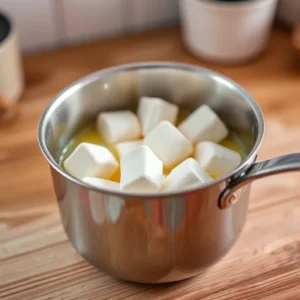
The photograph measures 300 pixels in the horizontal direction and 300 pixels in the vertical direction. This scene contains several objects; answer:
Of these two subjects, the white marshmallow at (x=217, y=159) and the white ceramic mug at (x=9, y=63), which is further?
the white ceramic mug at (x=9, y=63)

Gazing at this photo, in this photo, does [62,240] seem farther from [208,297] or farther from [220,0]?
[220,0]

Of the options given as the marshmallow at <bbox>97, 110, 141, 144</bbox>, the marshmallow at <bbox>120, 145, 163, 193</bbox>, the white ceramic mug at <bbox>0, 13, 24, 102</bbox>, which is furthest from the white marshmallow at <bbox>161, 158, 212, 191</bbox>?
the white ceramic mug at <bbox>0, 13, 24, 102</bbox>

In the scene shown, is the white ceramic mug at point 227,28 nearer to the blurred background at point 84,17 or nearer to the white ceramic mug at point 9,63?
the blurred background at point 84,17

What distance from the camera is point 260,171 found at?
1.89 ft

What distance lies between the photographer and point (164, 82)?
773 mm

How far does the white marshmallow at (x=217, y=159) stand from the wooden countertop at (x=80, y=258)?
108 mm

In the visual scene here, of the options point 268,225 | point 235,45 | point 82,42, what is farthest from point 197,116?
point 82,42

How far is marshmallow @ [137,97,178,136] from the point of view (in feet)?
2.48

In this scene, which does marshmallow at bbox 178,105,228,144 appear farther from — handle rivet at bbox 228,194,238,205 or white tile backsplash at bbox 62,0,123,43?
white tile backsplash at bbox 62,0,123,43

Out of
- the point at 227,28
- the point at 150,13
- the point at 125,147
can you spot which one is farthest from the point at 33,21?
the point at 125,147

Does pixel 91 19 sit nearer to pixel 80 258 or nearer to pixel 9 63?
pixel 9 63

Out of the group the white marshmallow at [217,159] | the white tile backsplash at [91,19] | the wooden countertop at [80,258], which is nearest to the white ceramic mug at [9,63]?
the wooden countertop at [80,258]

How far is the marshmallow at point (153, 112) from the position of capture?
2.48 feet

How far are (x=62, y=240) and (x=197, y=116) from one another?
22 centimetres
